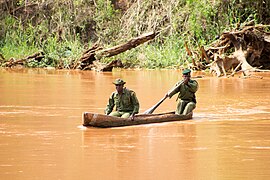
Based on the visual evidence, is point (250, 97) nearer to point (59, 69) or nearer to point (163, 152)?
point (163, 152)

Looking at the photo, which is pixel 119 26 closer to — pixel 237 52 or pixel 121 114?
pixel 237 52

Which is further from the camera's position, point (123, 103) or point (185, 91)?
point (185, 91)

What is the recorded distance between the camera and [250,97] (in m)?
14.4

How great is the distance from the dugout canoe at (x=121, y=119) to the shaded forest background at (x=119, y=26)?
1181 centimetres

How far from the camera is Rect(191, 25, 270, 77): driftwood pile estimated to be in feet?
68.4

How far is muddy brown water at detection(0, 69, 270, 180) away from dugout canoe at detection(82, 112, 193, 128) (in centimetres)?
11

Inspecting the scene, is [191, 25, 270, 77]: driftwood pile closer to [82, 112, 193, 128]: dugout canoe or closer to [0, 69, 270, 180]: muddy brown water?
[0, 69, 270, 180]: muddy brown water

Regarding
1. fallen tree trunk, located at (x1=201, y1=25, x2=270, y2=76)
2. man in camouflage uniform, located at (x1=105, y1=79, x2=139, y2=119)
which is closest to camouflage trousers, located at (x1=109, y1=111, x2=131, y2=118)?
man in camouflage uniform, located at (x1=105, y1=79, x2=139, y2=119)

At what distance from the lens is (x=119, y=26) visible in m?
29.7

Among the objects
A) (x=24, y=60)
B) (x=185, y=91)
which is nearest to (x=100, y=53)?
(x=24, y=60)

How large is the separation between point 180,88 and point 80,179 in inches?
203

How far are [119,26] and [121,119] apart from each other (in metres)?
19.9

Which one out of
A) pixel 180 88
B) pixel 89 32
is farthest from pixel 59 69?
pixel 180 88

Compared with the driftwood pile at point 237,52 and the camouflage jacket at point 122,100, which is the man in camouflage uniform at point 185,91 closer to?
the camouflage jacket at point 122,100
